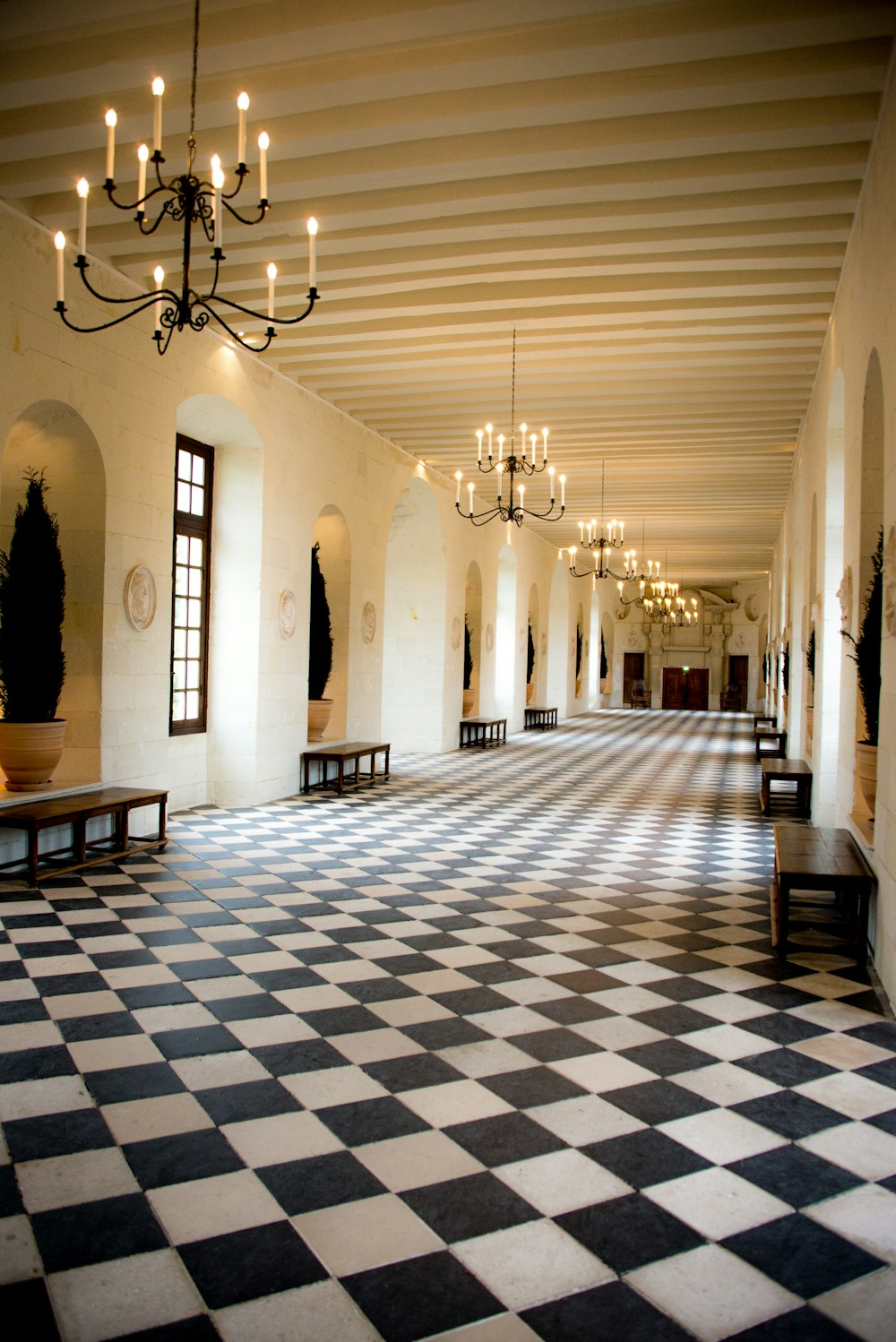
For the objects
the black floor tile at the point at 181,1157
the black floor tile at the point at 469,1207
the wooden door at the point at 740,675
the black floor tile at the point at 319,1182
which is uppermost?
the wooden door at the point at 740,675

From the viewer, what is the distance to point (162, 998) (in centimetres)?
373

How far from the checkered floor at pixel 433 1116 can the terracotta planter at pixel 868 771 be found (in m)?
0.83

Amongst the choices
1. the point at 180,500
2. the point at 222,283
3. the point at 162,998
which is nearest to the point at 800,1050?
the point at 162,998

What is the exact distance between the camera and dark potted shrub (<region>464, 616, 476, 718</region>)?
613 inches

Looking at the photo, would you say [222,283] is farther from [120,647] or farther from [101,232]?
[120,647]

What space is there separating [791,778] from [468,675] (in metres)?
8.05

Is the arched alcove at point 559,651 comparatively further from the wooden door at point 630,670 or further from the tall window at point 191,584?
the tall window at point 191,584

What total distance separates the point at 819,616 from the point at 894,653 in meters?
3.84

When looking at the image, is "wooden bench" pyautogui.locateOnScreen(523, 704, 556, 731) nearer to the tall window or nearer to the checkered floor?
the tall window

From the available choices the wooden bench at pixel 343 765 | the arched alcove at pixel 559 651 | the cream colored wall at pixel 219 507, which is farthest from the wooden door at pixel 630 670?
the wooden bench at pixel 343 765

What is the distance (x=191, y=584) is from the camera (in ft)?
27.8

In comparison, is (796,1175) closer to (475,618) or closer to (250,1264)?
(250,1264)

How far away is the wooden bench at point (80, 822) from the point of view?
5.42 metres

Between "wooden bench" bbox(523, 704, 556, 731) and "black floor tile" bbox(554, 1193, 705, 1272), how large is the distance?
54.9 ft
